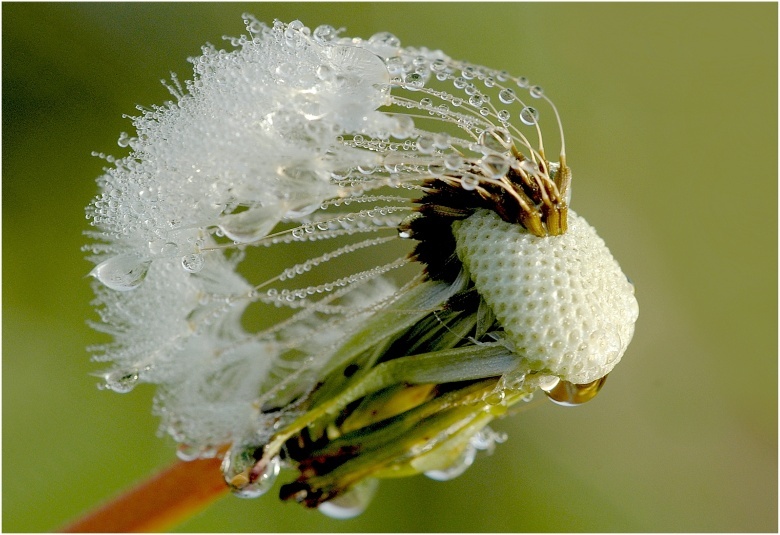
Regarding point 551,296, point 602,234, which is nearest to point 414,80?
point 551,296

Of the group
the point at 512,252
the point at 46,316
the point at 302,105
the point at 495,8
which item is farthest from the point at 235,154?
the point at 495,8

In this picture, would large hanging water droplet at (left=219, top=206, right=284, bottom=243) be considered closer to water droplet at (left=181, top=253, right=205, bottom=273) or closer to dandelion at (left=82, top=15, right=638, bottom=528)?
dandelion at (left=82, top=15, right=638, bottom=528)

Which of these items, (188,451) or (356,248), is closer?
(356,248)

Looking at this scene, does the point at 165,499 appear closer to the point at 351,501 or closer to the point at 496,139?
the point at 351,501

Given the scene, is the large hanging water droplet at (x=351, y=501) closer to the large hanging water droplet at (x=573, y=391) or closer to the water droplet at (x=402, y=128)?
the large hanging water droplet at (x=573, y=391)

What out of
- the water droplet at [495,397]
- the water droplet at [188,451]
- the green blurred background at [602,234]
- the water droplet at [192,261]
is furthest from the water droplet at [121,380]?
the green blurred background at [602,234]

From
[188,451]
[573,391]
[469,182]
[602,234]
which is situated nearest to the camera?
[469,182]

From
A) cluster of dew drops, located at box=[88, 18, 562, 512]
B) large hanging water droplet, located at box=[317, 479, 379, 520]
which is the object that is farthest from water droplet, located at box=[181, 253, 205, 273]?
large hanging water droplet, located at box=[317, 479, 379, 520]
